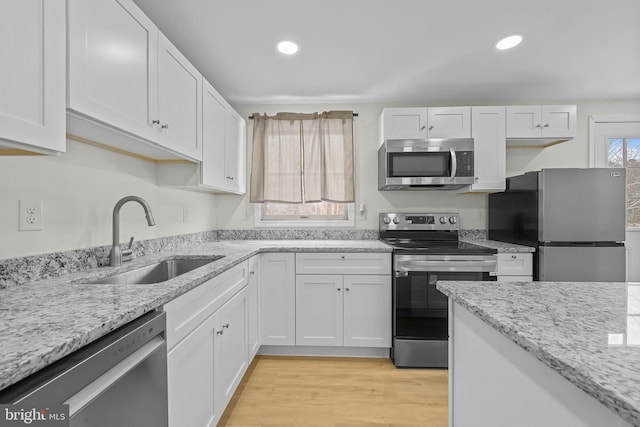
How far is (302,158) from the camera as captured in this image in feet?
10.0

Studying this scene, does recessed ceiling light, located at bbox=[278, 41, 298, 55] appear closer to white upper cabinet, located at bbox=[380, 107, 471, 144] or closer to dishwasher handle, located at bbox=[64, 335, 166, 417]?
white upper cabinet, located at bbox=[380, 107, 471, 144]

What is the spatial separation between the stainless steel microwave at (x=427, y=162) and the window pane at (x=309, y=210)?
66cm

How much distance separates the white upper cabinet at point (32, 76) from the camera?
805 millimetres

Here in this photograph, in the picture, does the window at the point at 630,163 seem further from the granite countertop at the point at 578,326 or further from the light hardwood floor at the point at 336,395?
the granite countertop at the point at 578,326

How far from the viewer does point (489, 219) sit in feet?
10.1

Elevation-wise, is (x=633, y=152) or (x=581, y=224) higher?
(x=633, y=152)

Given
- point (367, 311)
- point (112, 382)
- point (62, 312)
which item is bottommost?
point (367, 311)

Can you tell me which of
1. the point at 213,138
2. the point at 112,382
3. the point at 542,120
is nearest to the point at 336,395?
the point at 112,382

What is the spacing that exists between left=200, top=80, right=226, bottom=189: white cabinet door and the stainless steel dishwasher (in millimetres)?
1326

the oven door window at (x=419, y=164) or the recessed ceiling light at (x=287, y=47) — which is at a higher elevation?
the recessed ceiling light at (x=287, y=47)

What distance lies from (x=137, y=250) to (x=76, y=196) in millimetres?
518

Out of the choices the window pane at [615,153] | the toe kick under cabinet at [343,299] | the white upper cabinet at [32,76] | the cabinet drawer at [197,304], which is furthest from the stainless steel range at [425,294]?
the white upper cabinet at [32,76]

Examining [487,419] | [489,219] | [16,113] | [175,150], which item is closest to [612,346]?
[487,419]

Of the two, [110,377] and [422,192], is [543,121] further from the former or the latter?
[110,377]
